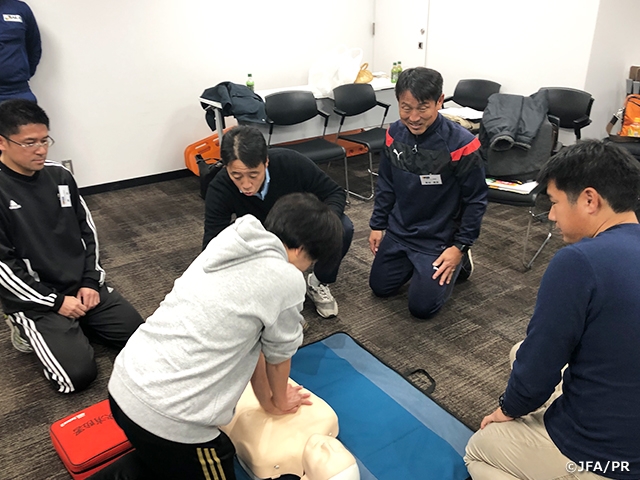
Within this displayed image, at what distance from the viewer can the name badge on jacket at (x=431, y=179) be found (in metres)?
2.36

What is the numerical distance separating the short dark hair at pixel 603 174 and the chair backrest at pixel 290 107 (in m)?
2.86

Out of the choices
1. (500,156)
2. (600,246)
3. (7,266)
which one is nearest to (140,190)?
(7,266)

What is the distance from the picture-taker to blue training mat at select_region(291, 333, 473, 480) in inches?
63.2

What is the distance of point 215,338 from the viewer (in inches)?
46.2

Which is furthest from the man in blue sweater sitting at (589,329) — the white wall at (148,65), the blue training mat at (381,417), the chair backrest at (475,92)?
the white wall at (148,65)

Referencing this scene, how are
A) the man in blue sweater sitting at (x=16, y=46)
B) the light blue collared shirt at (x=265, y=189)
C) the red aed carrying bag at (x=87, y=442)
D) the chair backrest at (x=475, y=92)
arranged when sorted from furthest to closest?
the chair backrest at (x=475, y=92)
the man in blue sweater sitting at (x=16, y=46)
the light blue collared shirt at (x=265, y=189)
the red aed carrying bag at (x=87, y=442)

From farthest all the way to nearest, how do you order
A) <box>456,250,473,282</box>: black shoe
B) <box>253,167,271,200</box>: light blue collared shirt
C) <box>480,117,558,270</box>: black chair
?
<box>480,117,558,270</box>: black chair < <box>456,250,473,282</box>: black shoe < <box>253,167,271,200</box>: light blue collared shirt

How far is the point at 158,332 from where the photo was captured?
122 cm

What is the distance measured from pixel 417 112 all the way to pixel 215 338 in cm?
148

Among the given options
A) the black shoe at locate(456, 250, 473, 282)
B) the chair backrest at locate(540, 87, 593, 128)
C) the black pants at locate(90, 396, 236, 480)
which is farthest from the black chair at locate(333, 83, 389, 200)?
the black pants at locate(90, 396, 236, 480)

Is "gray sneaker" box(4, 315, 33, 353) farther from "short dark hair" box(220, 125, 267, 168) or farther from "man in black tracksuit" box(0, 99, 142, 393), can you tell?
"short dark hair" box(220, 125, 267, 168)

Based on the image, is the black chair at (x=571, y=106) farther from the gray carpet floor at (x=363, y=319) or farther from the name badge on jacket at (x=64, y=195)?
the name badge on jacket at (x=64, y=195)

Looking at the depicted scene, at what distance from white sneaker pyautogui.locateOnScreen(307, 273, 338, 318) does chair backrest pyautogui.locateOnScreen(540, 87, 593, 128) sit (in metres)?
2.38


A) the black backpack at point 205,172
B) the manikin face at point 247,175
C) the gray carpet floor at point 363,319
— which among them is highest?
the manikin face at point 247,175
